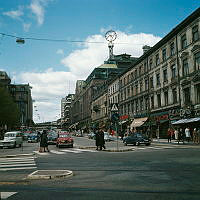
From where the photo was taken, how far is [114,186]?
738 centimetres

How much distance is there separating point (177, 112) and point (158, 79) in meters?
8.61

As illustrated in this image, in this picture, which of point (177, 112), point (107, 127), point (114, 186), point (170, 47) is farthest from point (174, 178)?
point (107, 127)

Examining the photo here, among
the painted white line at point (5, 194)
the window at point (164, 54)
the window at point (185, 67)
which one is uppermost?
the window at point (164, 54)

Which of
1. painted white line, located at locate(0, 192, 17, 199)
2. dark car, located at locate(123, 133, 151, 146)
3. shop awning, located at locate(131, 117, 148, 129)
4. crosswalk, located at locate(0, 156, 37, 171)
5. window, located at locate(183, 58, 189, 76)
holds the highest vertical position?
window, located at locate(183, 58, 189, 76)

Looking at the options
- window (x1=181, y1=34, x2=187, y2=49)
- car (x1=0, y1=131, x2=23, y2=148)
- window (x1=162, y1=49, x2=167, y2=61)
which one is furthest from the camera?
window (x1=162, y1=49, x2=167, y2=61)

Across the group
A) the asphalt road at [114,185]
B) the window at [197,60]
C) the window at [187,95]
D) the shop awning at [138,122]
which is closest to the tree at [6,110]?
the shop awning at [138,122]

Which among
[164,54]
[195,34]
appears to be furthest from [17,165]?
[164,54]

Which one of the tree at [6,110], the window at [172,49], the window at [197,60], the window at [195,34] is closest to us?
the window at [197,60]

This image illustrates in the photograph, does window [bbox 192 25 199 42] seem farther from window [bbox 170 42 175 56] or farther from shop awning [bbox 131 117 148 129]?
shop awning [bbox 131 117 148 129]

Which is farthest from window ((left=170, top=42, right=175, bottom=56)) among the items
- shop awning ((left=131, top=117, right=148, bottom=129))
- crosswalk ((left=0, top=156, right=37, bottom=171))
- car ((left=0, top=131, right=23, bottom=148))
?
crosswalk ((left=0, top=156, right=37, bottom=171))

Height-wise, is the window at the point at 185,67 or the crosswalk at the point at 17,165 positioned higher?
the window at the point at 185,67

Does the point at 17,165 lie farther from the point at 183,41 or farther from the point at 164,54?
the point at 164,54

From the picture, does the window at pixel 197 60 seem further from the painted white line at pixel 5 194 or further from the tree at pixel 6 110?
the tree at pixel 6 110

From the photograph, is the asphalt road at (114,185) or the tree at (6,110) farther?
the tree at (6,110)
